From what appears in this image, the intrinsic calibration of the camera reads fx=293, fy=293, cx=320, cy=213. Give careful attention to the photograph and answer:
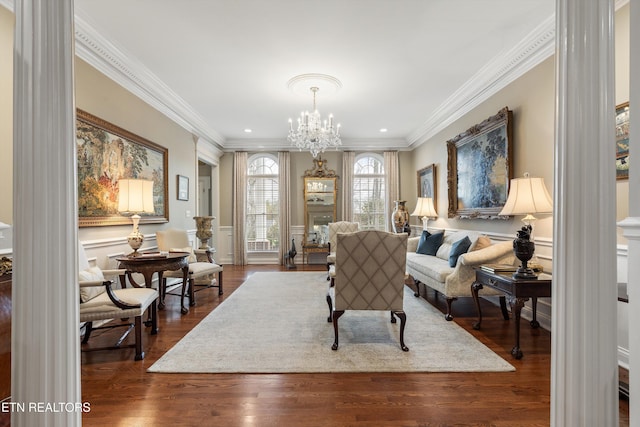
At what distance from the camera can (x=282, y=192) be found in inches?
269

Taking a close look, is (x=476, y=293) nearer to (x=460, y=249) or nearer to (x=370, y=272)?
(x=460, y=249)

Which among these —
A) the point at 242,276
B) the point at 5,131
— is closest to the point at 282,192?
the point at 242,276

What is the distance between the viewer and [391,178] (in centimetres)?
684

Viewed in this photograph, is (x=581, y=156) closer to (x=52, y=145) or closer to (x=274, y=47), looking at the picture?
(x=52, y=145)

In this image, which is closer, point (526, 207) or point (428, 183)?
point (526, 207)

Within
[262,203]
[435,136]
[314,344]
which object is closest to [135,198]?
[314,344]

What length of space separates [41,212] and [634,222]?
6.33 ft

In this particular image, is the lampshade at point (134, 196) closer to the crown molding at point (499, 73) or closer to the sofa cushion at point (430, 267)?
the sofa cushion at point (430, 267)

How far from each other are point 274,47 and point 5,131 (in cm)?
229

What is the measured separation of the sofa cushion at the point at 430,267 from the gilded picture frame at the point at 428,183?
63.2 inches

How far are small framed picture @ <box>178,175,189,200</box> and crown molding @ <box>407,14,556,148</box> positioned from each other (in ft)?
14.5

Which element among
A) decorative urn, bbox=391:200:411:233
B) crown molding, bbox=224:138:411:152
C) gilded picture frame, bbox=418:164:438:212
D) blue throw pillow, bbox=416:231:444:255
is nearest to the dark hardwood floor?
blue throw pillow, bbox=416:231:444:255

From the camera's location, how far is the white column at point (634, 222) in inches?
36.8

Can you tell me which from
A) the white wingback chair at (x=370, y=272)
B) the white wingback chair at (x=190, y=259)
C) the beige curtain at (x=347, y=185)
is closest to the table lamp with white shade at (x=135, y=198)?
the white wingback chair at (x=190, y=259)
